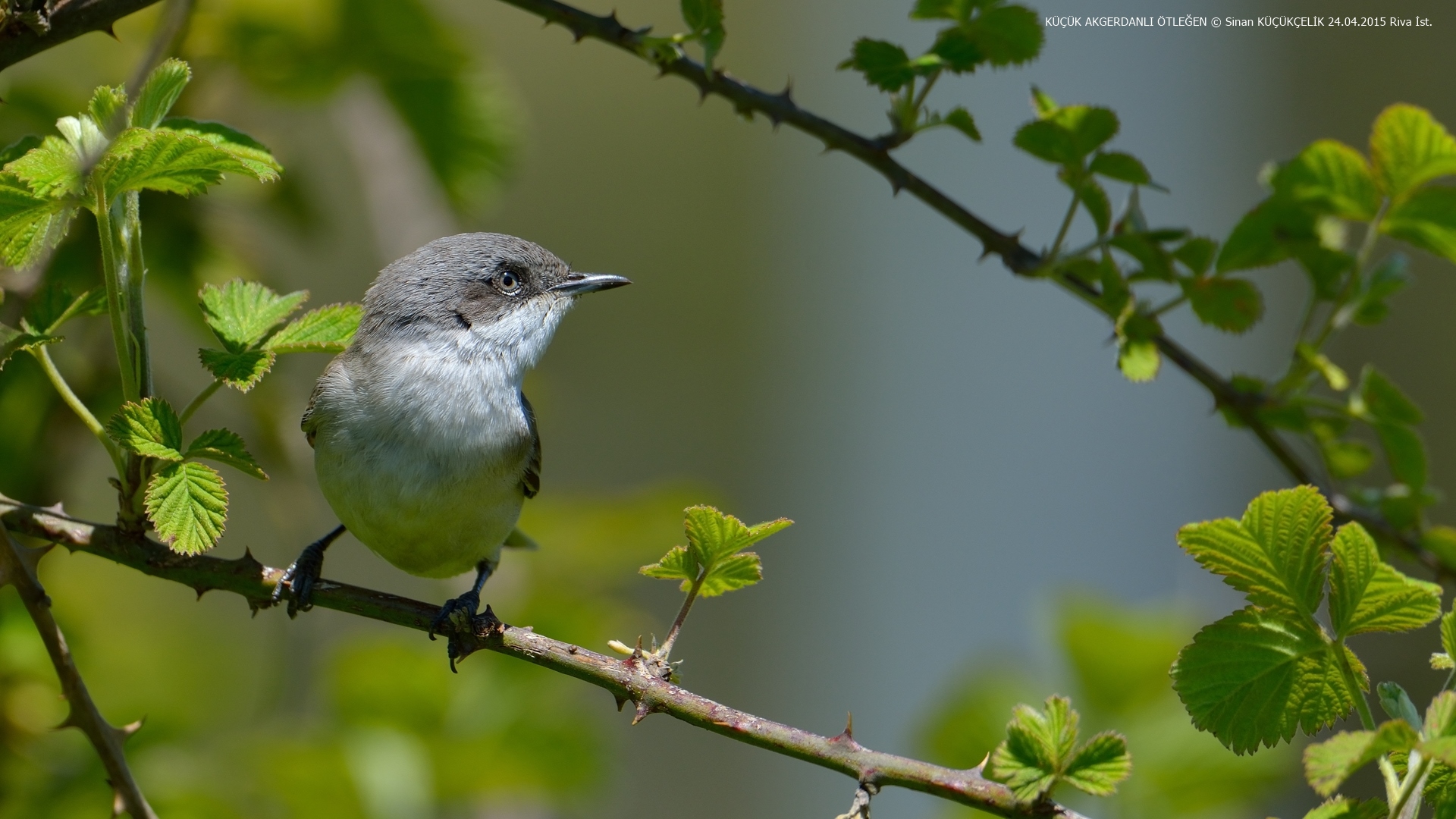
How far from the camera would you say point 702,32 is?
1793mm

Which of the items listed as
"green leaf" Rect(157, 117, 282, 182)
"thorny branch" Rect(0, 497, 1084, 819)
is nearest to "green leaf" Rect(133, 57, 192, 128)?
"green leaf" Rect(157, 117, 282, 182)

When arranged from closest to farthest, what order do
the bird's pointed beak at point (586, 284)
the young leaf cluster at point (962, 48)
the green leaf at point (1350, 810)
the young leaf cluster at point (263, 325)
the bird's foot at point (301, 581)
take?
1. the green leaf at point (1350, 810)
2. the young leaf cluster at point (263, 325)
3. the bird's foot at point (301, 581)
4. the young leaf cluster at point (962, 48)
5. the bird's pointed beak at point (586, 284)

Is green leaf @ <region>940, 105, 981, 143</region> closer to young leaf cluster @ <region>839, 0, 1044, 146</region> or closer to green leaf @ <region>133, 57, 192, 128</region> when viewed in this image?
young leaf cluster @ <region>839, 0, 1044, 146</region>

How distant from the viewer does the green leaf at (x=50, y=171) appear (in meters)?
1.28

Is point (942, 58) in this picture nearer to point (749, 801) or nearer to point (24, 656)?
point (24, 656)

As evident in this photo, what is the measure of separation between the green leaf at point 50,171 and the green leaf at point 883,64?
1.09 meters

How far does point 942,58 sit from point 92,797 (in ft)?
6.50

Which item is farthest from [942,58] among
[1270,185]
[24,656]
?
[24,656]

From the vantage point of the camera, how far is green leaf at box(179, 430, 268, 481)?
4.88ft

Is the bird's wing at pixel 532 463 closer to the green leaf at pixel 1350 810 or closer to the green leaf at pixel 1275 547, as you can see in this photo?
the green leaf at pixel 1275 547

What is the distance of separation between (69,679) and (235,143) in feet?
2.50

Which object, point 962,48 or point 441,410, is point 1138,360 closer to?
point 962,48

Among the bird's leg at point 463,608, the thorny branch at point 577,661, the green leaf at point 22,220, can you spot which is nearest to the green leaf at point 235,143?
the green leaf at point 22,220

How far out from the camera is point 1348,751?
3.76 feet
